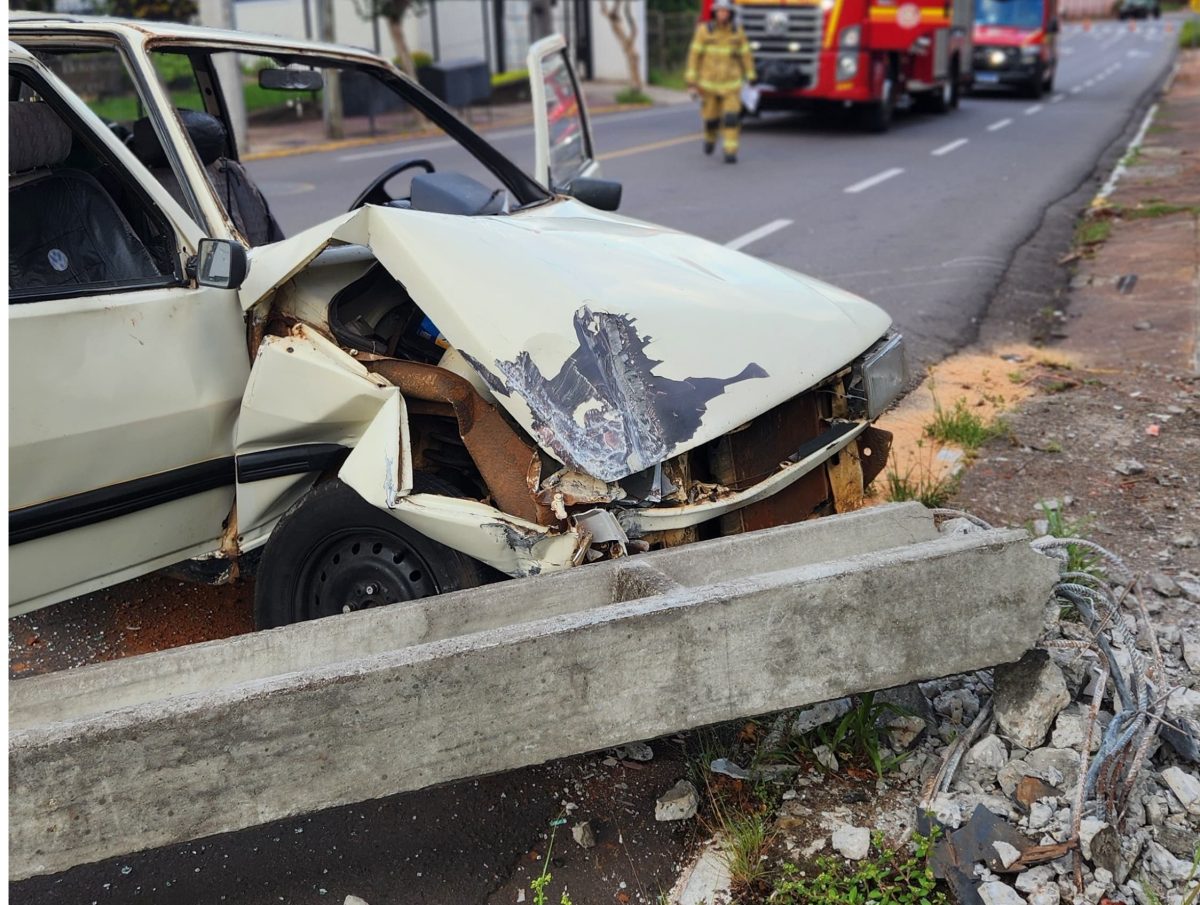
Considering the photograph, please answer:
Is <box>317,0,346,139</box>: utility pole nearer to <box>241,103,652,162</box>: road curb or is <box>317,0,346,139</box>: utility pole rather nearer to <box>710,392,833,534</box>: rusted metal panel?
<box>241,103,652,162</box>: road curb

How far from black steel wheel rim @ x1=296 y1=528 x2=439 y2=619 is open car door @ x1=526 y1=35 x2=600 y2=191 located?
1.78 meters

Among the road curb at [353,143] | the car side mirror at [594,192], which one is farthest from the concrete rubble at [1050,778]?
the road curb at [353,143]

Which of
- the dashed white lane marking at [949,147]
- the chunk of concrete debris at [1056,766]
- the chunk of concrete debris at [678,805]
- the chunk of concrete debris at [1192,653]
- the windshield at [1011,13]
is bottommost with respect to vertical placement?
the dashed white lane marking at [949,147]

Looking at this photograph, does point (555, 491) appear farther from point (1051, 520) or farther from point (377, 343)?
point (1051, 520)

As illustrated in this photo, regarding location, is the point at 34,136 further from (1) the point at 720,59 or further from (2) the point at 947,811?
(1) the point at 720,59

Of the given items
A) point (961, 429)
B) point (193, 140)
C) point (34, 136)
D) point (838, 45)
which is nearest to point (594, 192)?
point (193, 140)

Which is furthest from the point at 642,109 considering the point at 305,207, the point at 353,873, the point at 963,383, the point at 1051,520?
the point at 353,873

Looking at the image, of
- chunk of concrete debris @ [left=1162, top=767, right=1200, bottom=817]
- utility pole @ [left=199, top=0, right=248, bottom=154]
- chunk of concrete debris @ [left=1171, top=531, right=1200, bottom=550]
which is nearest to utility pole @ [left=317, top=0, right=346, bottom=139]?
utility pole @ [left=199, top=0, right=248, bottom=154]

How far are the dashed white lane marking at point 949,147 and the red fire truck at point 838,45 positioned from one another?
120 centimetres

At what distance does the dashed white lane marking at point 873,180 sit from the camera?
12547 mm

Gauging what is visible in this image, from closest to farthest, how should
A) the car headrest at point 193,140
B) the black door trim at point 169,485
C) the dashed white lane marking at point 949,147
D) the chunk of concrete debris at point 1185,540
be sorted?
the black door trim at point 169,485 < the car headrest at point 193,140 < the chunk of concrete debris at point 1185,540 < the dashed white lane marking at point 949,147

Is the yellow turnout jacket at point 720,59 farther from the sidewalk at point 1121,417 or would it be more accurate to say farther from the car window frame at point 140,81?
the car window frame at point 140,81

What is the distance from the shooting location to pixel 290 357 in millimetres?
3113

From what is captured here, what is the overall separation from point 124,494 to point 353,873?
1.16 metres
